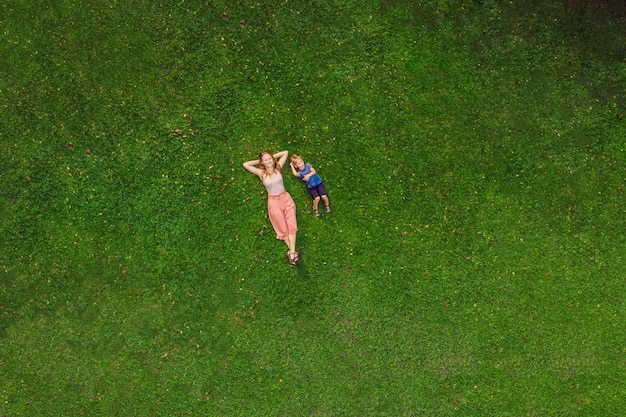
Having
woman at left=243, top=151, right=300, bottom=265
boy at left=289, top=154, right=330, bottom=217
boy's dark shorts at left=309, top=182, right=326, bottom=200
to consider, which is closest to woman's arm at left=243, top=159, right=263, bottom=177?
woman at left=243, top=151, right=300, bottom=265

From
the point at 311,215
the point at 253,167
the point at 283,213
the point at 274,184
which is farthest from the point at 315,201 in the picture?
the point at 253,167

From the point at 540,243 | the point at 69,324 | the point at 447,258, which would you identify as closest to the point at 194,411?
the point at 69,324

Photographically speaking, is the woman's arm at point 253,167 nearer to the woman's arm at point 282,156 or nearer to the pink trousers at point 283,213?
the woman's arm at point 282,156

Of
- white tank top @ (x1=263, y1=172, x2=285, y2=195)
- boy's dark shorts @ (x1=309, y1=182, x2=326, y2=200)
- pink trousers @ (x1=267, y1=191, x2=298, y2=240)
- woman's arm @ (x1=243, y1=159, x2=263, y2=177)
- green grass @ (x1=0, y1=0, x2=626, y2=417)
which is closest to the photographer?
white tank top @ (x1=263, y1=172, x2=285, y2=195)

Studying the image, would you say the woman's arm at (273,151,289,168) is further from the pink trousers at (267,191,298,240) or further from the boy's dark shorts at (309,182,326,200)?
the boy's dark shorts at (309,182,326,200)

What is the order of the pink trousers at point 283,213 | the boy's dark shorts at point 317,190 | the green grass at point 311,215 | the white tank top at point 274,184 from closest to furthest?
the white tank top at point 274,184, the pink trousers at point 283,213, the boy's dark shorts at point 317,190, the green grass at point 311,215

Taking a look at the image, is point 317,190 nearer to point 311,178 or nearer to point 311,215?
point 311,178

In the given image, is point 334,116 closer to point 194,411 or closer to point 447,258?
point 447,258

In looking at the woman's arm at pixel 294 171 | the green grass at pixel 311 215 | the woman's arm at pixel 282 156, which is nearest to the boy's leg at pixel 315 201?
the green grass at pixel 311 215
